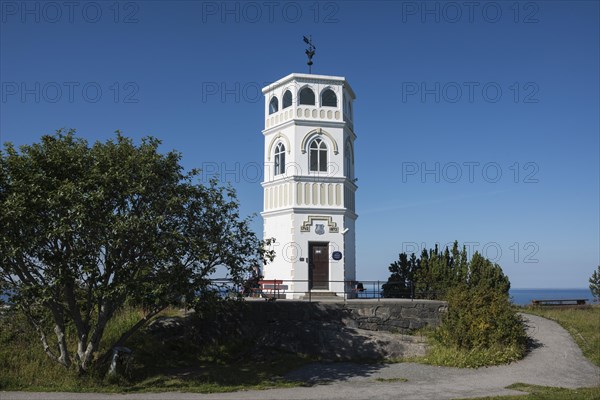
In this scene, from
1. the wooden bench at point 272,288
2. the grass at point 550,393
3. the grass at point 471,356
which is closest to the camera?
the grass at point 550,393

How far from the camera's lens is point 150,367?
1858 cm

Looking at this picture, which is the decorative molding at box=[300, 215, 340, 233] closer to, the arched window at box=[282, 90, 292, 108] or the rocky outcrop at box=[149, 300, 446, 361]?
the rocky outcrop at box=[149, 300, 446, 361]

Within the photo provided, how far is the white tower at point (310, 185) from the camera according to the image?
89.6ft

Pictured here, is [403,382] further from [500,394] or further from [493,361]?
[493,361]

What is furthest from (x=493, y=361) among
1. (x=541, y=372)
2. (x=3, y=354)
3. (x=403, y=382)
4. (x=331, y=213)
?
(x=3, y=354)

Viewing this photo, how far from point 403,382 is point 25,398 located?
1039 centimetres

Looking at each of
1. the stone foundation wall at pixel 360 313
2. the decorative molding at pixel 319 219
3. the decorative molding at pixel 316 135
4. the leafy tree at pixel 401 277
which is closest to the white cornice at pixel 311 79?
the decorative molding at pixel 316 135

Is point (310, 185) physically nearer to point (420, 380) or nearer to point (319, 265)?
point (319, 265)

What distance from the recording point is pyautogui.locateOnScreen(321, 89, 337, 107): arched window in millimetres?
29078

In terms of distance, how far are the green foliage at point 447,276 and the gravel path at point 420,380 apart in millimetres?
5956

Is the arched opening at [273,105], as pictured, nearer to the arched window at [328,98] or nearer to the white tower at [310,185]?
the white tower at [310,185]

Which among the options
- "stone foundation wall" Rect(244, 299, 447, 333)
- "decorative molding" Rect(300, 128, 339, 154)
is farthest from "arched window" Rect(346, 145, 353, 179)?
"stone foundation wall" Rect(244, 299, 447, 333)

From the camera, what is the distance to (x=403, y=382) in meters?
16.4

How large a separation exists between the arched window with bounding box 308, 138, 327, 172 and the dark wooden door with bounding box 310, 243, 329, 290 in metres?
4.06
